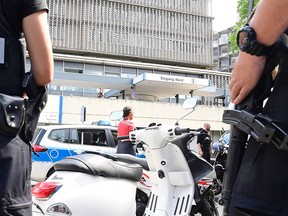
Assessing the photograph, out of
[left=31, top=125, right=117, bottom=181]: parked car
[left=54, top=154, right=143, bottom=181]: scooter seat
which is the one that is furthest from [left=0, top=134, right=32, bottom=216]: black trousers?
[left=31, top=125, right=117, bottom=181]: parked car

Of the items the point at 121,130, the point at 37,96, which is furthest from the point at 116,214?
the point at 121,130

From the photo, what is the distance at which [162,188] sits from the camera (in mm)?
4230

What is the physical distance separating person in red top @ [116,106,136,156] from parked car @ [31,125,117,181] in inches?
34.9

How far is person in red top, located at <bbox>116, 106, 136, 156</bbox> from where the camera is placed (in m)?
7.88

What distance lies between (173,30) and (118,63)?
16594mm

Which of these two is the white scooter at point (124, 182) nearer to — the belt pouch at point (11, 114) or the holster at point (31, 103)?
the holster at point (31, 103)

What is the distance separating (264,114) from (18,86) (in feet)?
3.21

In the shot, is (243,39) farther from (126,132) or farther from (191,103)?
(126,132)

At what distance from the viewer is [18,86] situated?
1.74 metres

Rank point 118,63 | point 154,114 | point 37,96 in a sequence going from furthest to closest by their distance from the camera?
1. point 118,63
2. point 154,114
3. point 37,96

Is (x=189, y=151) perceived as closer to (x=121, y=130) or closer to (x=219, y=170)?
(x=219, y=170)

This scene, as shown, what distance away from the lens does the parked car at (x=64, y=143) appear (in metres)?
9.06

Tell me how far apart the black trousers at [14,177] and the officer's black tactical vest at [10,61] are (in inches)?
8.3

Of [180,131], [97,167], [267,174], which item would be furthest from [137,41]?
[267,174]
